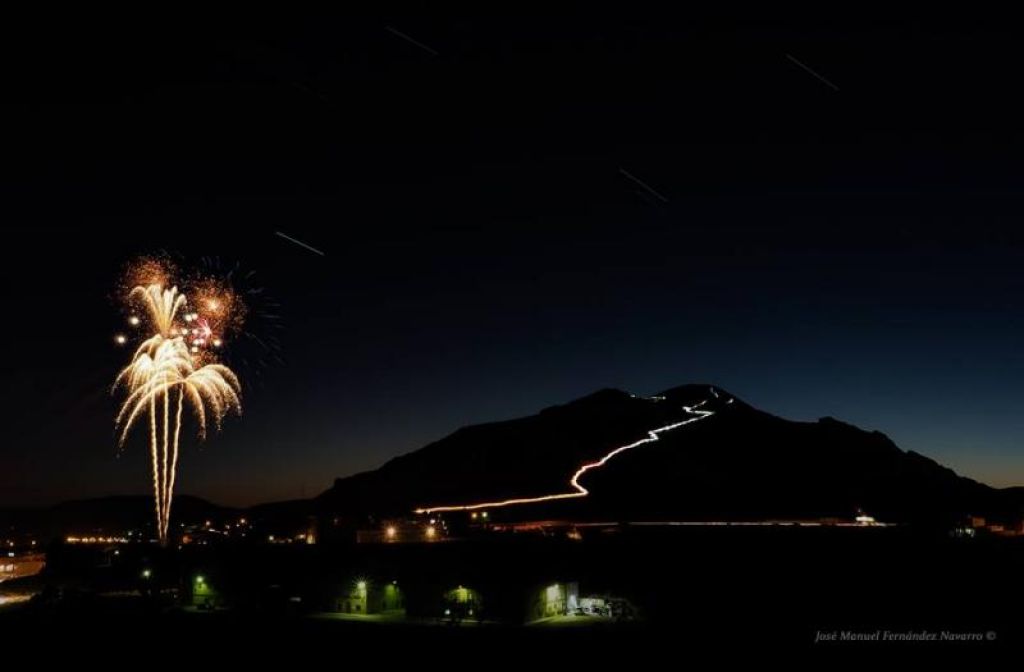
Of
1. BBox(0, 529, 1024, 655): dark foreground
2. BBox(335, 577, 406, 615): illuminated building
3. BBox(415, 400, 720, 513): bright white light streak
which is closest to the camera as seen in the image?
BBox(0, 529, 1024, 655): dark foreground

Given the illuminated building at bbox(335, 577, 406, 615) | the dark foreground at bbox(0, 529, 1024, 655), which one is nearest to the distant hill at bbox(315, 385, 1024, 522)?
the dark foreground at bbox(0, 529, 1024, 655)

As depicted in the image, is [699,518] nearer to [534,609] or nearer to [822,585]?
[822,585]

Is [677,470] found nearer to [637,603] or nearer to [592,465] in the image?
[592,465]

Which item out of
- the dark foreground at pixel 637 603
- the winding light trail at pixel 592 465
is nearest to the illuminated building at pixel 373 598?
the dark foreground at pixel 637 603

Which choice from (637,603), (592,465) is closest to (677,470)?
(592,465)

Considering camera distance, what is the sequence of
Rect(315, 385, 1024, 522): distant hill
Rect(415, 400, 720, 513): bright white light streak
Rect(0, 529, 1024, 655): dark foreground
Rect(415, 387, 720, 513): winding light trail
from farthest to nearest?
Rect(415, 387, 720, 513): winding light trail < Rect(415, 400, 720, 513): bright white light streak < Rect(315, 385, 1024, 522): distant hill < Rect(0, 529, 1024, 655): dark foreground

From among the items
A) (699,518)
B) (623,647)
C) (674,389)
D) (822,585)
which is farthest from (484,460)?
(623,647)

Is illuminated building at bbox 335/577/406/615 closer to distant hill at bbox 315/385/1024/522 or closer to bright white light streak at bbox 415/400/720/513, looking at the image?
distant hill at bbox 315/385/1024/522

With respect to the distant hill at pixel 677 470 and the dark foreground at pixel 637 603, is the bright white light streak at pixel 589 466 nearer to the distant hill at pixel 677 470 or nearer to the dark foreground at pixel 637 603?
the distant hill at pixel 677 470
